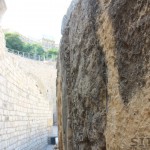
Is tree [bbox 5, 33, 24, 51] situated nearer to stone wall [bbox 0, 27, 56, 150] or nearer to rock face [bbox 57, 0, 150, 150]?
stone wall [bbox 0, 27, 56, 150]

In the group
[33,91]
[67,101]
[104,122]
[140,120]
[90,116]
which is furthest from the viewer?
[33,91]

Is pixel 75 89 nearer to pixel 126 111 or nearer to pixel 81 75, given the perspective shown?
pixel 81 75

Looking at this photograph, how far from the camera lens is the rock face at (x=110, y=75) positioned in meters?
0.80

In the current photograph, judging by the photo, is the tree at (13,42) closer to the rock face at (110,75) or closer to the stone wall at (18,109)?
the stone wall at (18,109)

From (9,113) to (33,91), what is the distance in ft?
15.4

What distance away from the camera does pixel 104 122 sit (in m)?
1.00

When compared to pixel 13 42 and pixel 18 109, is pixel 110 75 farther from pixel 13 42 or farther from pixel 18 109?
pixel 13 42

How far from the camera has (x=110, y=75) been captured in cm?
96

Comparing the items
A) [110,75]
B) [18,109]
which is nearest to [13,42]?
[18,109]

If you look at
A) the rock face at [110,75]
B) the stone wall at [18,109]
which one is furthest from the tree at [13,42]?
the rock face at [110,75]

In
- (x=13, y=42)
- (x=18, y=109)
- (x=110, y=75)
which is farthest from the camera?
(x=13, y=42)

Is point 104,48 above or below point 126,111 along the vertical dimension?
above

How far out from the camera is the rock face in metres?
0.80

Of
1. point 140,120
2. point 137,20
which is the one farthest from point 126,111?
point 137,20
